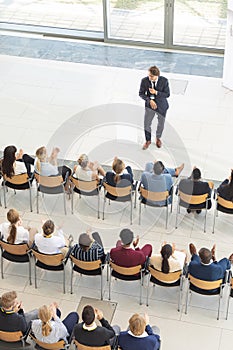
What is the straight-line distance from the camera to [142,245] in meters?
8.97

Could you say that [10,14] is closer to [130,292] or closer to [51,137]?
Result: [51,137]

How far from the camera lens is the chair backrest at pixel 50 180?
9.21m

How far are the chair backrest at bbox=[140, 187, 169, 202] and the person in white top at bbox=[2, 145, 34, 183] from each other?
5.08ft

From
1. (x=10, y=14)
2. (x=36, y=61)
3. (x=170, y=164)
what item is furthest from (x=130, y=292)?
(x=10, y=14)

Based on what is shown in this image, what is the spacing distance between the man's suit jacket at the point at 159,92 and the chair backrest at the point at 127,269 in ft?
10.3

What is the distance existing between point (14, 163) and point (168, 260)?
260cm

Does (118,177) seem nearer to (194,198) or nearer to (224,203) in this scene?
(194,198)

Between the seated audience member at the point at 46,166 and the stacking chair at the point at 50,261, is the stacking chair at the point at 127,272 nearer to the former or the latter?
the stacking chair at the point at 50,261

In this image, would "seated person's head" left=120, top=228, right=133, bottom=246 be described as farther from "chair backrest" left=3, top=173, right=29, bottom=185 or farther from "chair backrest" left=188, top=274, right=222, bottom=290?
"chair backrest" left=3, top=173, right=29, bottom=185

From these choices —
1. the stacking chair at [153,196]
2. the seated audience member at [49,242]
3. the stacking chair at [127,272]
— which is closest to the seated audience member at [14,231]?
the seated audience member at [49,242]

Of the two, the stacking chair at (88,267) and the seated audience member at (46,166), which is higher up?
the seated audience member at (46,166)

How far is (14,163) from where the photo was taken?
365 inches

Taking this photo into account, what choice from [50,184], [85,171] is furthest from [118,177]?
[50,184]

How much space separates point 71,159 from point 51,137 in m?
0.66
